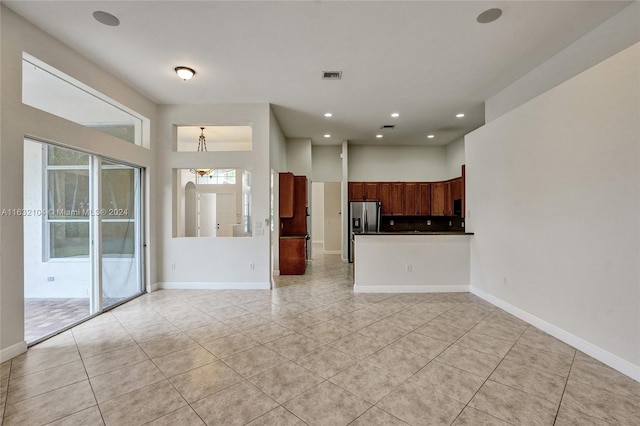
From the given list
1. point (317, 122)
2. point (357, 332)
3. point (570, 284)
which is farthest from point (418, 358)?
point (317, 122)

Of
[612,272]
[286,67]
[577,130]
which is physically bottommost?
[612,272]

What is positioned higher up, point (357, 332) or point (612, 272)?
point (612, 272)

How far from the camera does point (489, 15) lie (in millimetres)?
2658

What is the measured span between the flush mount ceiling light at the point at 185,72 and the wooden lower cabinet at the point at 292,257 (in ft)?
11.6

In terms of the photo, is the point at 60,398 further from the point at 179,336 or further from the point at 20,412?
the point at 179,336

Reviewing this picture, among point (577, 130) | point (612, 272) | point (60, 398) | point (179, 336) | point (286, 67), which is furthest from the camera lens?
point (286, 67)

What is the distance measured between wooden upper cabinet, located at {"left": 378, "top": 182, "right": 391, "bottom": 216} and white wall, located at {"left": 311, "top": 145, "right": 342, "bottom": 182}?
123cm

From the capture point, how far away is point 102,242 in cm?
382

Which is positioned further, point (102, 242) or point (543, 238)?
point (102, 242)

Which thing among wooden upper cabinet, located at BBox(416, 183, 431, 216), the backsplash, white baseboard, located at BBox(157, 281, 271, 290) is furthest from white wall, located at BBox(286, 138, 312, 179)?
white baseboard, located at BBox(157, 281, 271, 290)

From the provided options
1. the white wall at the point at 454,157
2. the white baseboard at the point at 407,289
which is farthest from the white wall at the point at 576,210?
the white wall at the point at 454,157

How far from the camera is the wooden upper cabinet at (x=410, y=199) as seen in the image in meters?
7.68

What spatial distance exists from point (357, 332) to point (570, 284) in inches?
91.2

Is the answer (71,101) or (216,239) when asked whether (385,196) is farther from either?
(71,101)
